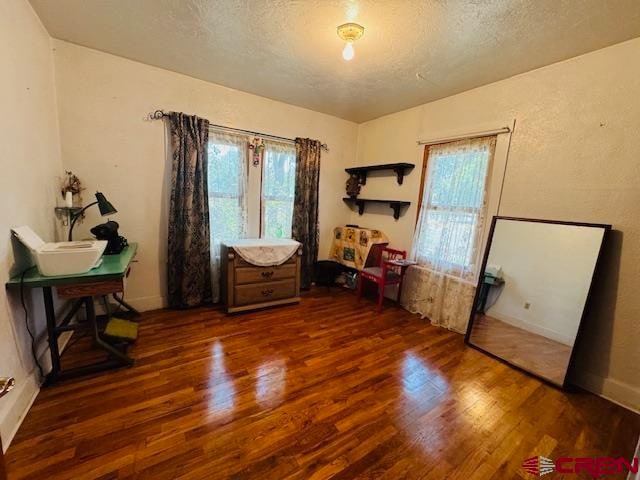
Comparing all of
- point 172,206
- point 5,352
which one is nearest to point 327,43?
point 172,206

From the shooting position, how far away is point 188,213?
9.16ft

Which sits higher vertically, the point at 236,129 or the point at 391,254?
the point at 236,129

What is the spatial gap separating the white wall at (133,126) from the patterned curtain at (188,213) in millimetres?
147

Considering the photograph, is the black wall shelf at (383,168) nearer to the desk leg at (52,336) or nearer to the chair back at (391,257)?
the chair back at (391,257)

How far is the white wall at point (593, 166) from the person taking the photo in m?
1.84

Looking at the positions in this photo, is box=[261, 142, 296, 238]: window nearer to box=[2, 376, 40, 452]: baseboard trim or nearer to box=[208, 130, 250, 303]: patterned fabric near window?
box=[208, 130, 250, 303]: patterned fabric near window

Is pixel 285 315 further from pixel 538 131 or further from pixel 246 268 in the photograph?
pixel 538 131

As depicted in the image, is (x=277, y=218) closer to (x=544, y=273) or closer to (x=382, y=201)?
(x=382, y=201)

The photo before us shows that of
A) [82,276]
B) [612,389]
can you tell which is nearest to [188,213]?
[82,276]

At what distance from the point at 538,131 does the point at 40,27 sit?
12.9 ft

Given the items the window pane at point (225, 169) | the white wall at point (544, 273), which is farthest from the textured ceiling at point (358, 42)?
the white wall at point (544, 273)

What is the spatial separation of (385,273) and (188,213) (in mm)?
2249

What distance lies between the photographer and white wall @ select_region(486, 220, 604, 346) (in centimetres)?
199

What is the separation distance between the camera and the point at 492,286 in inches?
98.2
